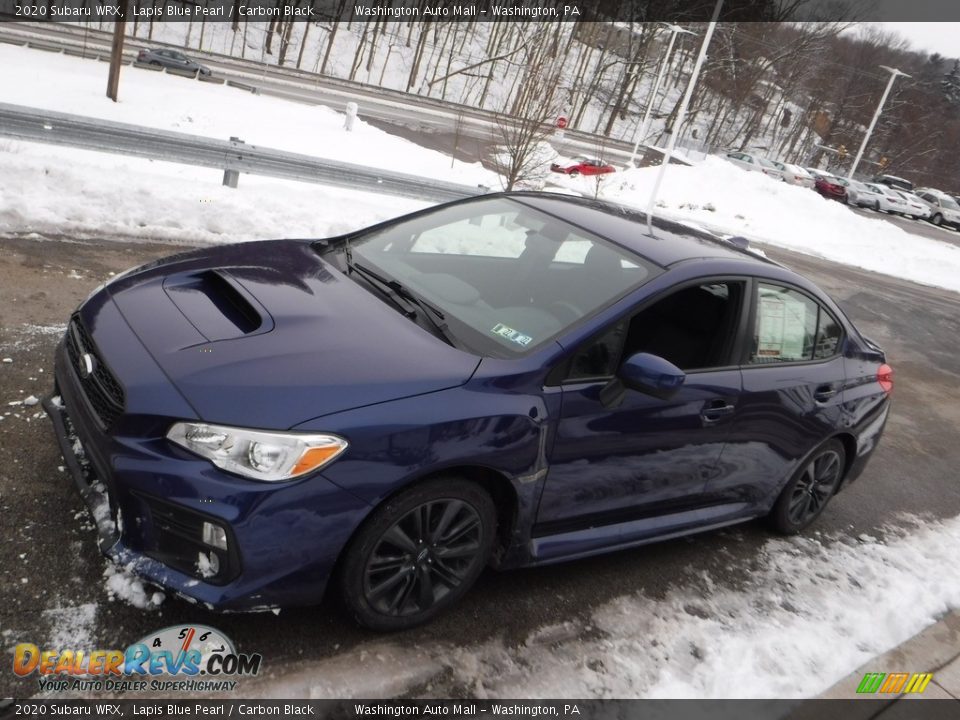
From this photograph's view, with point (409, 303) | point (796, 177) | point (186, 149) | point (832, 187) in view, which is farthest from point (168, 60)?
point (409, 303)

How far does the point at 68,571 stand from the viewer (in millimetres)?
2787

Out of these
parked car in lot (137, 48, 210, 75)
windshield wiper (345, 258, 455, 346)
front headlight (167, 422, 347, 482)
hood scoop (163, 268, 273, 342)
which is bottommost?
parked car in lot (137, 48, 210, 75)

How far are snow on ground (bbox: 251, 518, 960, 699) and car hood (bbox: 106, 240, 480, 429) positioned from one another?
3.29 feet

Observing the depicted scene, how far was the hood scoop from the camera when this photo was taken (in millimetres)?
2877

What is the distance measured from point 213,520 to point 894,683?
319 centimetres

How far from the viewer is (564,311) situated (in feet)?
10.7

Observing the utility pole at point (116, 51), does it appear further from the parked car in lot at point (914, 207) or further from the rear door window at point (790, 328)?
the parked car in lot at point (914, 207)

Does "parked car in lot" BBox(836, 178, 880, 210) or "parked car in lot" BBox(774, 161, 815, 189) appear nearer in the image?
"parked car in lot" BBox(774, 161, 815, 189)

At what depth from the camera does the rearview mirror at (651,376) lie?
2.96m

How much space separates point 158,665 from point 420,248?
7.58ft

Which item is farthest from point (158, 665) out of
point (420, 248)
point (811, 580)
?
point (811, 580)

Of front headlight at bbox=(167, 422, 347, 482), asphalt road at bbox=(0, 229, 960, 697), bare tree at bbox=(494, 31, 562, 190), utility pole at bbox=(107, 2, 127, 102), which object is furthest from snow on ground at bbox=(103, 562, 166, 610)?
utility pole at bbox=(107, 2, 127, 102)

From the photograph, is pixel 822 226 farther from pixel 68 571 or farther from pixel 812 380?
pixel 68 571

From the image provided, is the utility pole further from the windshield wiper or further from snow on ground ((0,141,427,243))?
the windshield wiper
